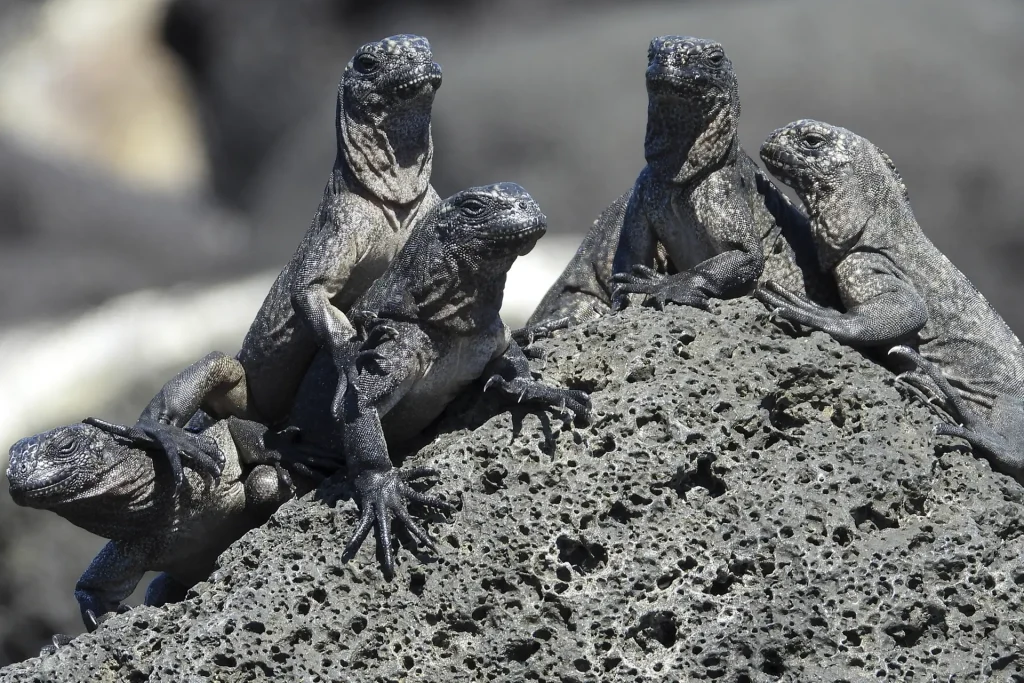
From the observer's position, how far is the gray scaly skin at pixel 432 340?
4.13 meters

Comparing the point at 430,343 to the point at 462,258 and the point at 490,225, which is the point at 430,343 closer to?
the point at 462,258

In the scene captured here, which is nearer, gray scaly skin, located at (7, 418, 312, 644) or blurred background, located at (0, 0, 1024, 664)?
gray scaly skin, located at (7, 418, 312, 644)

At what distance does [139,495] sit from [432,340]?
1095 mm

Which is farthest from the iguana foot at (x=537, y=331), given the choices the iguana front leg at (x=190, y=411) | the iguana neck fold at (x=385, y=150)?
the iguana front leg at (x=190, y=411)

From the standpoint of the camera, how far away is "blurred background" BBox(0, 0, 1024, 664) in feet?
38.7

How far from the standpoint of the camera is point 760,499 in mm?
4188

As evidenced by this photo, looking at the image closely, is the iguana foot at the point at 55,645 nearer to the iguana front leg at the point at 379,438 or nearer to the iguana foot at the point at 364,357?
the iguana front leg at the point at 379,438

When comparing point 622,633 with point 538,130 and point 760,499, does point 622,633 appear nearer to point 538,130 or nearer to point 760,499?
point 760,499

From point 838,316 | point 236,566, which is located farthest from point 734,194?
point 236,566

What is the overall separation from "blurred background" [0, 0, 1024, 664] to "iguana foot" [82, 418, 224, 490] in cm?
638

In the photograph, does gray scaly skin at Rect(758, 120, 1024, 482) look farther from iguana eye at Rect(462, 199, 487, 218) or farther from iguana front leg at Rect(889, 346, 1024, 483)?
iguana eye at Rect(462, 199, 487, 218)

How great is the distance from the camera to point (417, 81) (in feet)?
15.1

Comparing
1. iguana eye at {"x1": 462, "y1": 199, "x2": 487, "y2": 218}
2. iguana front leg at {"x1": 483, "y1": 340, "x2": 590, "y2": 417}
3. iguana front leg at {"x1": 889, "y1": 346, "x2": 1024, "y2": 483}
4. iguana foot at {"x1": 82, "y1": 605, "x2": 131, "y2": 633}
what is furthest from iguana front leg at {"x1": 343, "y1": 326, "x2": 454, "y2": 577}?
iguana front leg at {"x1": 889, "y1": 346, "x2": 1024, "y2": 483}

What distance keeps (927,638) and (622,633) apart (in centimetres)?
90
